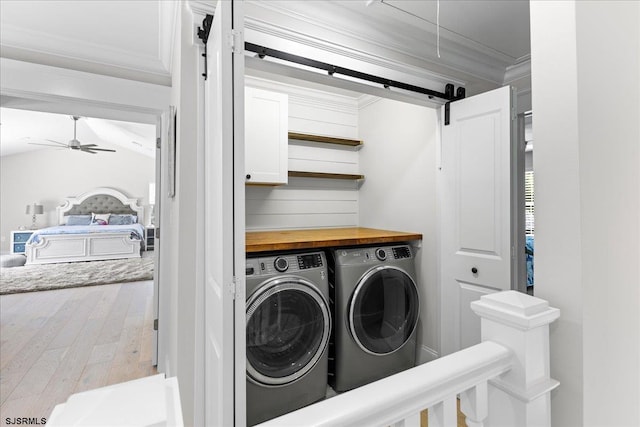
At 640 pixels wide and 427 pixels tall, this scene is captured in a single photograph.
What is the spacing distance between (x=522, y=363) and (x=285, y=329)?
139 cm

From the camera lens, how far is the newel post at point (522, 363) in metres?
0.80

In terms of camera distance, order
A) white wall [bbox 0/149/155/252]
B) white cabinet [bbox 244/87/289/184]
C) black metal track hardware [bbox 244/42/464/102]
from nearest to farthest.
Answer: black metal track hardware [bbox 244/42/464/102] < white cabinet [bbox 244/87/289/184] < white wall [bbox 0/149/155/252]

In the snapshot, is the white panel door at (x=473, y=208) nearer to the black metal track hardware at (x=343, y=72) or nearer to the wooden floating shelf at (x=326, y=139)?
the black metal track hardware at (x=343, y=72)

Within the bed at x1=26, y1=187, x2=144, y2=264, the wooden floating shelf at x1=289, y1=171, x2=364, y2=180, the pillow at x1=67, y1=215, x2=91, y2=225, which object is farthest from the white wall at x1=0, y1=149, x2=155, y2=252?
the wooden floating shelf at x1=289, y1=171, x2=364, y2=180

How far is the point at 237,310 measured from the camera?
1.05 meters

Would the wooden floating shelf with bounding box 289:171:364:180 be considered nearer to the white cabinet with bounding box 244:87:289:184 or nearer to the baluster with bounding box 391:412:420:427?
the white cabinet with bounding box 244:87:289:184

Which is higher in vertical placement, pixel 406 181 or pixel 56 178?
pixel 56 178

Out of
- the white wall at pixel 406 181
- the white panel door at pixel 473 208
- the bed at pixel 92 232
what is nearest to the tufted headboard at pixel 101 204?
the bed at pixel 92 232

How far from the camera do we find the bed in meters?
6.49

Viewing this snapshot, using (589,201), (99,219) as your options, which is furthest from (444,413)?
(99,219)

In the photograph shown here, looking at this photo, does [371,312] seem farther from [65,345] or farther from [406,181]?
[65,345]

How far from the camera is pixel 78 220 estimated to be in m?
7.86

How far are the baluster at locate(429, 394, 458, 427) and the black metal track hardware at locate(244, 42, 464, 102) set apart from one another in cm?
160

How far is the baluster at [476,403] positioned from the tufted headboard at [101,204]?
9.40 m
